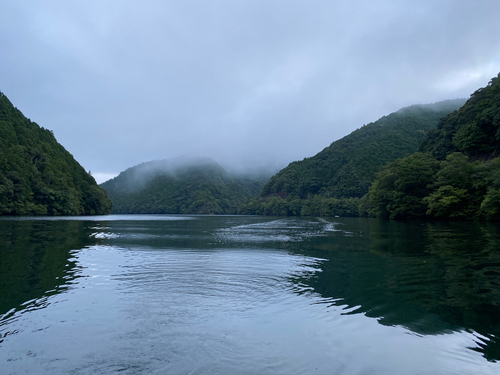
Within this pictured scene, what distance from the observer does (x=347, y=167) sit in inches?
5891

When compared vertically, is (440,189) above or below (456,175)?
below

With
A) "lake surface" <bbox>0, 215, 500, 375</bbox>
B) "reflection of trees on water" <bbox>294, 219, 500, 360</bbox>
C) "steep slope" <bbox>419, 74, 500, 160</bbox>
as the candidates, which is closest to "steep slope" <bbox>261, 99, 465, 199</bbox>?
"steep slope" <bbox>419, 74, 500, 160</bbox>

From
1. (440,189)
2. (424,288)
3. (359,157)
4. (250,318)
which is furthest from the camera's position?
(359,157)

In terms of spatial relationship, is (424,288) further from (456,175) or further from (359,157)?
(359,157)

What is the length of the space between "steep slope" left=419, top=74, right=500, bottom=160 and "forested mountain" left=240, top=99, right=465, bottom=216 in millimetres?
45431

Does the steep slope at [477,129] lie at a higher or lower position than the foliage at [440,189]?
higher

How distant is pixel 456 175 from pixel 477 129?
675 inches

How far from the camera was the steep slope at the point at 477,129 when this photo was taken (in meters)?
57.9

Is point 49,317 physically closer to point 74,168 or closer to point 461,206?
point 461,206

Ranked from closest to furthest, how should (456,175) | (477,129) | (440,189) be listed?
A: 1. (440,189)
2. (456,175)
3. (477,129)

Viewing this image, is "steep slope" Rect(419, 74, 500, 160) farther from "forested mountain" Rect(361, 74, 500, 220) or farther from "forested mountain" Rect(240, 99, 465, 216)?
"forested mountain" Rect(240, 99, 465, 216)

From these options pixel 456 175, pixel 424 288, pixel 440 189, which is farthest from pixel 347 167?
pixel 424 288

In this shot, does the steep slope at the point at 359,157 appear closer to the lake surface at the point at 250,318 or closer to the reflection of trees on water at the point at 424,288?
the reflection of trees on water at the point at 424,288

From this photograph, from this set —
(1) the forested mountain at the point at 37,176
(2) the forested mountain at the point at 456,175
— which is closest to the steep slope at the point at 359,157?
(2) the forested mountain at the point at 456,175
